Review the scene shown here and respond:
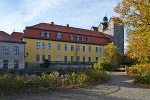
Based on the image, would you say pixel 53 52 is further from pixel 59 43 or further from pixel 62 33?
pixel 62 33

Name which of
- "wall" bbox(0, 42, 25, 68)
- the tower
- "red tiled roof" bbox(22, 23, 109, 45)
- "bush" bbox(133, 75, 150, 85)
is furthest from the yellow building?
"bush" bbox(133, 75, 150, 85)

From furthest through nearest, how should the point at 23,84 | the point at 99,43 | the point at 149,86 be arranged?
the point at 99,43 → the point at 149,86 → the point at 23,84

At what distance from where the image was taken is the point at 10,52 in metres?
26.1

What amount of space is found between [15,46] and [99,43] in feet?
71.6

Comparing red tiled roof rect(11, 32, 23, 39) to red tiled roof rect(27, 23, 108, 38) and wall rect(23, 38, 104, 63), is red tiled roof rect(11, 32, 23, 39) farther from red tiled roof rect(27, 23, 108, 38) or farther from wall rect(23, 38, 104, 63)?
wall rect(23, 38, 104, 63)

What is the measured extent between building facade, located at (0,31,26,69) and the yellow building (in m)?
3.56

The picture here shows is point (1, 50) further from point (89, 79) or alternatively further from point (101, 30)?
point (101, 30)

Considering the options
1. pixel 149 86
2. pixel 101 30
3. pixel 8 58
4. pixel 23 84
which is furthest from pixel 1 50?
pixel 101 30

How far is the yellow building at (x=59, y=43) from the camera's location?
31172 mm

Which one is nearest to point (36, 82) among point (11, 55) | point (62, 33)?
point (11, 55)

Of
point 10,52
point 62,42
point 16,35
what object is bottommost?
point 10,52

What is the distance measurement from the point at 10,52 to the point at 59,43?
11.5 m

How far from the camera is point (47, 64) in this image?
28344mm

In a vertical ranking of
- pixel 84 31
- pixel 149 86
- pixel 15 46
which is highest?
pixel 84 31
